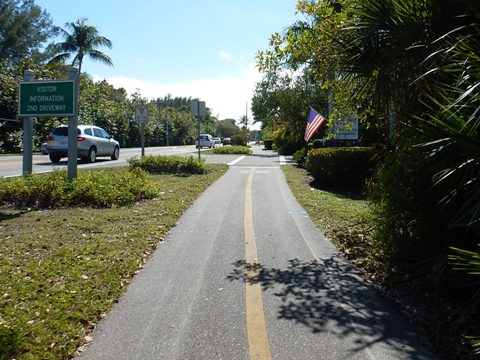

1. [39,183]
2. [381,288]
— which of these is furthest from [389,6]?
[39,183]

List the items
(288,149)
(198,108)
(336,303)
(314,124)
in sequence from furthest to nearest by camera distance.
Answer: (288,149) → (198,108) → (314,124) → (336,303)

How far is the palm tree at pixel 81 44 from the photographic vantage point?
48219 mm

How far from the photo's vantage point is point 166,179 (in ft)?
48.5

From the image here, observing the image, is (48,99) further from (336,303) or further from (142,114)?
(336,303)

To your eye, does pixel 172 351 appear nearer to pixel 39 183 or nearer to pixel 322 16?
pixel 322 16

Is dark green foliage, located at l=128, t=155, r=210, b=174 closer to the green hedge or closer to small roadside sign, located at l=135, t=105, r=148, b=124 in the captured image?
small roadside sign, located at l=135, t=105, r=148, b=124

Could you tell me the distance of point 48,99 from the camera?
10711 mm

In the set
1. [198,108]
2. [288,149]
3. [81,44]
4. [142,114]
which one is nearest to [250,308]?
[142,114]

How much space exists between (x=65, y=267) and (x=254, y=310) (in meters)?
2.43

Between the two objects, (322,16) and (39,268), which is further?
(322,16)

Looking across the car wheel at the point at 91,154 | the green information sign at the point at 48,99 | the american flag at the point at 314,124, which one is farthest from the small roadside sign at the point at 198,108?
the green information sign at the point at 48,99

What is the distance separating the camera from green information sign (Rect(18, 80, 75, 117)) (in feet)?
34.9

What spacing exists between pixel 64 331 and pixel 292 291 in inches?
88.7

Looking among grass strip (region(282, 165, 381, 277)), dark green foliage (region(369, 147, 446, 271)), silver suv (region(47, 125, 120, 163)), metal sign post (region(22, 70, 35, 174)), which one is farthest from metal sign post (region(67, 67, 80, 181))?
silver suv (region(47, 125, 120, 163))
